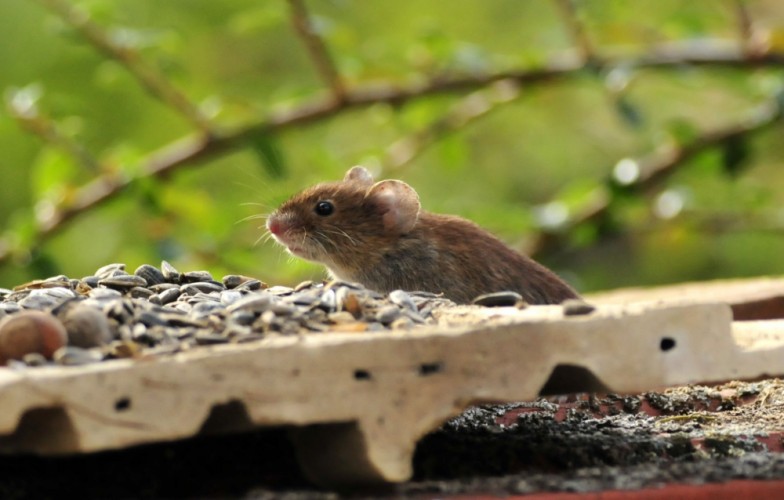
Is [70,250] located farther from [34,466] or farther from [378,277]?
[34,466]

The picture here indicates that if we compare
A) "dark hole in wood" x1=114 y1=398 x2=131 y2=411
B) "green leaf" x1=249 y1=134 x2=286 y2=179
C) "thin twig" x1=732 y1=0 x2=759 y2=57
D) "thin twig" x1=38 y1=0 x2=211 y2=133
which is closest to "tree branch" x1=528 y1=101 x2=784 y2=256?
"thin twig" x1=732 y1=0 x2=759 y2=57

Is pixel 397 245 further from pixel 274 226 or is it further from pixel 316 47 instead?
pixel 316 47

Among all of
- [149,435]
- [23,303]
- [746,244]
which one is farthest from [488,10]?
[149,435]

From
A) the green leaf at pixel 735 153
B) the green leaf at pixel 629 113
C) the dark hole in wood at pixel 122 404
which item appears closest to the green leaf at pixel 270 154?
the green leaf at pixel 629 113

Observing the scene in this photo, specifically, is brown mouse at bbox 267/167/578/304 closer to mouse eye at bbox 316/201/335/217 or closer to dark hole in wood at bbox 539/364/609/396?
mouse eye at bbox 316/201/335/217

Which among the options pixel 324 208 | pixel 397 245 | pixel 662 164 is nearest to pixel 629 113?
pixel 662 164
